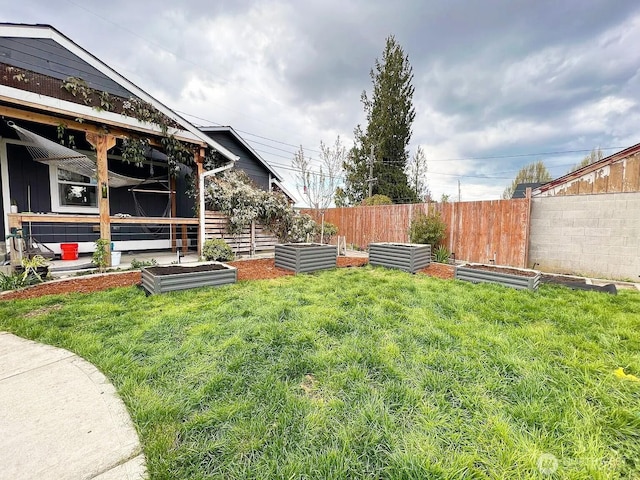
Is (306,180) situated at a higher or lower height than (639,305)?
higher

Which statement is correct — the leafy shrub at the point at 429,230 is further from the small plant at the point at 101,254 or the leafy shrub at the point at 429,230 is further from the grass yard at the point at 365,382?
the small plant at the point at 101,254

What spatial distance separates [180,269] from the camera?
16.3ft

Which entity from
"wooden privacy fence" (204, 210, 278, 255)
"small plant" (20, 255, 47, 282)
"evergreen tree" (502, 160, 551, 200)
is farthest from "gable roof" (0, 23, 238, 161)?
"evergreen tree" (502, 160, 551, 200)

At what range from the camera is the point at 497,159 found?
23781mm

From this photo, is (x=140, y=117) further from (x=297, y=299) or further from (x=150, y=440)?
(x=150, y=440)

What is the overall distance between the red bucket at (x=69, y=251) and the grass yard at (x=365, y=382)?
3906 millimetres

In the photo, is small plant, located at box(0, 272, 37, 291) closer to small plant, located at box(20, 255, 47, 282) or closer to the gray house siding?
small plant, located at box(20, 255, 47, 282)

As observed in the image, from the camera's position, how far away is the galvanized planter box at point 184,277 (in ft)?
14.3

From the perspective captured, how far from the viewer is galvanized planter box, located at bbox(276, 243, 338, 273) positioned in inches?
247

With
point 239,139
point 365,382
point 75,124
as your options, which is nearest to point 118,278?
point 75,124

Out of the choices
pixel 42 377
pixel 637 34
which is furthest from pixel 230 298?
pixel 637 34

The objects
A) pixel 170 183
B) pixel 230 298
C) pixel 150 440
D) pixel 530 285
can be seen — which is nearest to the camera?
pixel 150 440

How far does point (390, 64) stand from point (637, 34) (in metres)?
16.7

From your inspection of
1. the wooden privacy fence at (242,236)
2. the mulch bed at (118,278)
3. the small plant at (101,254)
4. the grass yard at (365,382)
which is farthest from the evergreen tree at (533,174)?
the small plant at (101,254)
